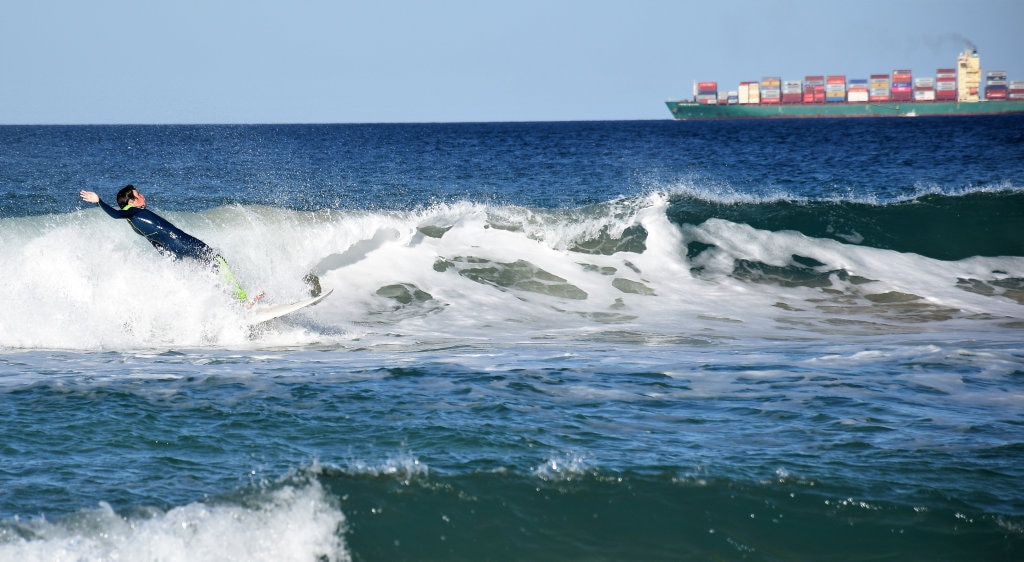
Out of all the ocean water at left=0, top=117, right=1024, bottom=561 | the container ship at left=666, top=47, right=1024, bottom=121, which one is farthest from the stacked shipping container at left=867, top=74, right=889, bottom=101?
the ocean water at left=0, top=117, right=1024, bottom=561

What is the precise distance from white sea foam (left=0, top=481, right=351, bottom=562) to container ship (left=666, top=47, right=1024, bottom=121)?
12570cm

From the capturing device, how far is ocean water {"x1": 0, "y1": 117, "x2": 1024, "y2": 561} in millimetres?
4785

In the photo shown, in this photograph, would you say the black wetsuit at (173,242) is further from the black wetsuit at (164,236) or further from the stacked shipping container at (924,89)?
the stacked shipping container at (924,89)

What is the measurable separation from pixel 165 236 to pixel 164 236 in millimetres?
12

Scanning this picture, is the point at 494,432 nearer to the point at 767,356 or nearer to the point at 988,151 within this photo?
the point at 767,356

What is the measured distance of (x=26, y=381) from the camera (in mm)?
7809

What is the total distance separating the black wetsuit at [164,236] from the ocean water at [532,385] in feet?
0.89

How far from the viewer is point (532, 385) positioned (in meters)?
7.57

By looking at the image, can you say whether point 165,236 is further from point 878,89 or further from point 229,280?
point 878,89

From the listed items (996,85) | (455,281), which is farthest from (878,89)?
(455,281)

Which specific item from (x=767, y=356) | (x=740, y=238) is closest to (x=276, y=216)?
(x=740, y=238)

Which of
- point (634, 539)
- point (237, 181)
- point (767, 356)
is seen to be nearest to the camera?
point (634, 539)

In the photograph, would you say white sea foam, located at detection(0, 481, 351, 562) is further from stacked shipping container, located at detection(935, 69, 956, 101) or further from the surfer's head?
stacked shipping container, located at detection(935, 69, 956, 101)

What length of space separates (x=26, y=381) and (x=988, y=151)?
46032mm
